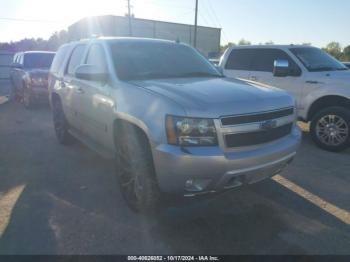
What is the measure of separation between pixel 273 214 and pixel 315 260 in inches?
32.4

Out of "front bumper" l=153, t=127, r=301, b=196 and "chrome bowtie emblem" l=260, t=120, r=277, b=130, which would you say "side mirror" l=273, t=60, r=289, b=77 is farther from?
"front bumper" l=153, t=127, r=301, b=196

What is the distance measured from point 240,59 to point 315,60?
1.70 m

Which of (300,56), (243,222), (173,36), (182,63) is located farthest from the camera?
(173,36)

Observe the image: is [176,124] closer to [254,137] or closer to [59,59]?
[254,137]

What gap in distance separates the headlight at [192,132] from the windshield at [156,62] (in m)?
1.20

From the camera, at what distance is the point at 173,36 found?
45656 mm

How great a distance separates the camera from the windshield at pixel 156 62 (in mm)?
4105

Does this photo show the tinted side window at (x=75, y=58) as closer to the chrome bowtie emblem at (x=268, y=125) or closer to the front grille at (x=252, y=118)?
the front grille at (x=252, y=118)

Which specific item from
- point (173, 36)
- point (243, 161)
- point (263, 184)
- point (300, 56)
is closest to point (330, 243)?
point (243, 161)

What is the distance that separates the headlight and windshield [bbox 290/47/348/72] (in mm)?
4248

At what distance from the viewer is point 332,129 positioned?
5.95m

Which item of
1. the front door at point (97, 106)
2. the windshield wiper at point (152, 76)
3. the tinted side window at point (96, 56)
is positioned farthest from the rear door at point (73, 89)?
the windshield wiper at point (152, 76)

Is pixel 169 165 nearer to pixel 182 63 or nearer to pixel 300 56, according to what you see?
pixel 182 63

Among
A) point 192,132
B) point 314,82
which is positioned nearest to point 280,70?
point 314,82
